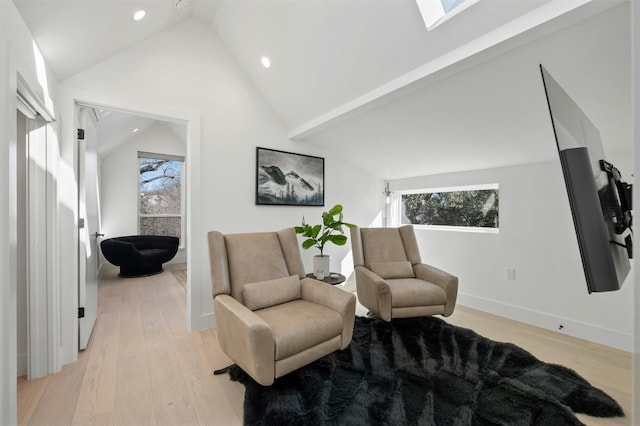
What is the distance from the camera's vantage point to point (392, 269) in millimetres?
2967

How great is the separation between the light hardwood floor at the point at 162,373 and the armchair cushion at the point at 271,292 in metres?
0.53

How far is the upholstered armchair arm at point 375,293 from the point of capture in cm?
244

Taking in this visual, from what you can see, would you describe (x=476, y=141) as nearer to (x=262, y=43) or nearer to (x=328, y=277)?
(x=328, y=277)

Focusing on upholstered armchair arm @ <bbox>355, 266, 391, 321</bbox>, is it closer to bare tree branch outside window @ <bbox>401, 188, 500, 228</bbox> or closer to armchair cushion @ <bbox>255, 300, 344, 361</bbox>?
armchair cushion @ <bbox>255, 300, 344, 361</bbox>

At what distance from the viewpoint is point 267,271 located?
2.26 meters

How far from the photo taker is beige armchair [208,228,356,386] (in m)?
1.57

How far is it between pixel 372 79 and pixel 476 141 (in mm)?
1267

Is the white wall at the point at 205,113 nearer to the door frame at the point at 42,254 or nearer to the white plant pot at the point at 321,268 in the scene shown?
the door frame at the point at 42,254

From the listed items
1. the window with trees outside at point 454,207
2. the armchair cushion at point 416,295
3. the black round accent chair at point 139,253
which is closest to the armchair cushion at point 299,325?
the armchair cushion at point 416,295

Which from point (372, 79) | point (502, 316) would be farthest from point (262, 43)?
point (502, 316)

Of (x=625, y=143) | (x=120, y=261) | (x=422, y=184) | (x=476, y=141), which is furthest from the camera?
(x=120, y=261)

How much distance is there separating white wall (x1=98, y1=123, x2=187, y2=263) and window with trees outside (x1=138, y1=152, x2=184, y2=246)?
13 cm

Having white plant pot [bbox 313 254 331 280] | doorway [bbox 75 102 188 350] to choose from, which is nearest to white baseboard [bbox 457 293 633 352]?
white plant pot [bbox 313 254 331 280]

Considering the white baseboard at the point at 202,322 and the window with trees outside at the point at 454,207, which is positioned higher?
the window with trees outside at the point at 454,207
